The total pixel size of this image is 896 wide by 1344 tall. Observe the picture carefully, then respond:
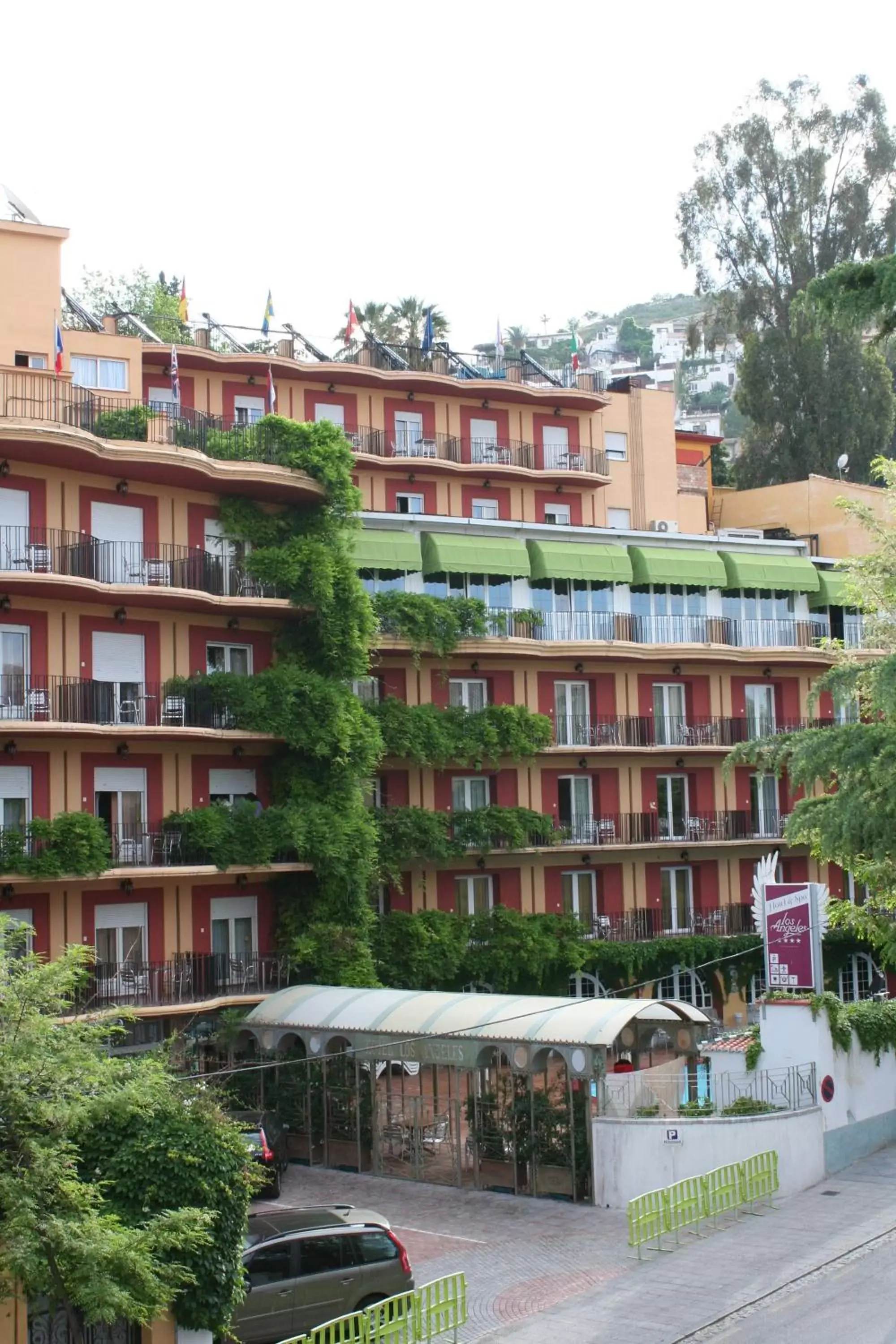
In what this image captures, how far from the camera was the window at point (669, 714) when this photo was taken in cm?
5019

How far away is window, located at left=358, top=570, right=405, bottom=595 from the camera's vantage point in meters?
44.9

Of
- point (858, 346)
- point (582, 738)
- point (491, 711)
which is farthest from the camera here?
point (858, 346)

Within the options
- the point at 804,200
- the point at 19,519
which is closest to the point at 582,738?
the point at 19,519

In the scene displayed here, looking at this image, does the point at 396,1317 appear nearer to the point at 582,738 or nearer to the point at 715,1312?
the point at 715,1312

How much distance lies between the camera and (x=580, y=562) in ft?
157

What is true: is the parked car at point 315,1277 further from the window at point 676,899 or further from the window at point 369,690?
the window at point 676,899

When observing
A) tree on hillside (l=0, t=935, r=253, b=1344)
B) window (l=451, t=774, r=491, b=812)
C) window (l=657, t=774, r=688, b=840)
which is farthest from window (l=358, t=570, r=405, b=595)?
tree on hillside (l=0, t=935, r=253, b=1344)

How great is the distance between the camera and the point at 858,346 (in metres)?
64.3

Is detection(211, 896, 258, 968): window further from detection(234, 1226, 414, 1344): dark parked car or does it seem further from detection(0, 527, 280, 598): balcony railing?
detection(234, 1226, 414, 1344): dark parked car

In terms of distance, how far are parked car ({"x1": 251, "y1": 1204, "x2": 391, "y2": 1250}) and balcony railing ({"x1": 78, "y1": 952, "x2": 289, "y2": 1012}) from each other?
12.5 meters

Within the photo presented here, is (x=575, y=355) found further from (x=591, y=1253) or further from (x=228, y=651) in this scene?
(x=591, y=1253)

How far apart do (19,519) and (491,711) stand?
48.9 ft

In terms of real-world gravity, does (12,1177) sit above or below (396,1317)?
above

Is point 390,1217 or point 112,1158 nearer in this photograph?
point 112,1158
